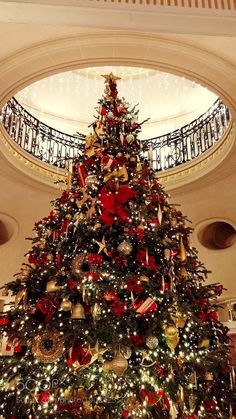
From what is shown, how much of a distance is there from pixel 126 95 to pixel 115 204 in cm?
708

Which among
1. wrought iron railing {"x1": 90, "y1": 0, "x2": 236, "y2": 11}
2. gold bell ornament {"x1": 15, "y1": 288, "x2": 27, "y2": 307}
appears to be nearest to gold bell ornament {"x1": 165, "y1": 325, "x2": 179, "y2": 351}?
gold bell ornament {"x1": 15, "y1": 288, "x2": 27, "y2": 307}

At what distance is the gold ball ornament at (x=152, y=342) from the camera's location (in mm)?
3928

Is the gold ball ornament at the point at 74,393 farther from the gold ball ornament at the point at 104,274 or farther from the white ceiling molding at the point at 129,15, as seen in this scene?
the white ceiling molding at the point at 129,15

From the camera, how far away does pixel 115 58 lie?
572 cm

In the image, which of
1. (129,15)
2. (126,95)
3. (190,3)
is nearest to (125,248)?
(129,15)

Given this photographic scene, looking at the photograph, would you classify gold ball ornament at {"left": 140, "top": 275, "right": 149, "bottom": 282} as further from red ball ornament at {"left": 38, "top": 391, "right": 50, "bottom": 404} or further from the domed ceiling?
the domed ceiling

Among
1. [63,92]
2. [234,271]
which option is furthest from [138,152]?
[63,92]

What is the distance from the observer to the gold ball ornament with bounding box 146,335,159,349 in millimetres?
3928

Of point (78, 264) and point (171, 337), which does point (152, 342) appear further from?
point (78, 264)

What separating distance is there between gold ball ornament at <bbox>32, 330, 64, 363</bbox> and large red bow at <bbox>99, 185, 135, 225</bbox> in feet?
4.55

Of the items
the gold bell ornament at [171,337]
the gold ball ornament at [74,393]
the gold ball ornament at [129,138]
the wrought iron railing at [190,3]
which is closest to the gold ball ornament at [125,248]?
the gold bell ornament at [171,337]

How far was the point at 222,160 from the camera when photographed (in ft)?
25.8

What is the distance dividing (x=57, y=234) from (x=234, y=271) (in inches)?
213

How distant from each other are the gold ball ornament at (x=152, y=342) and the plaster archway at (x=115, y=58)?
373 cm
